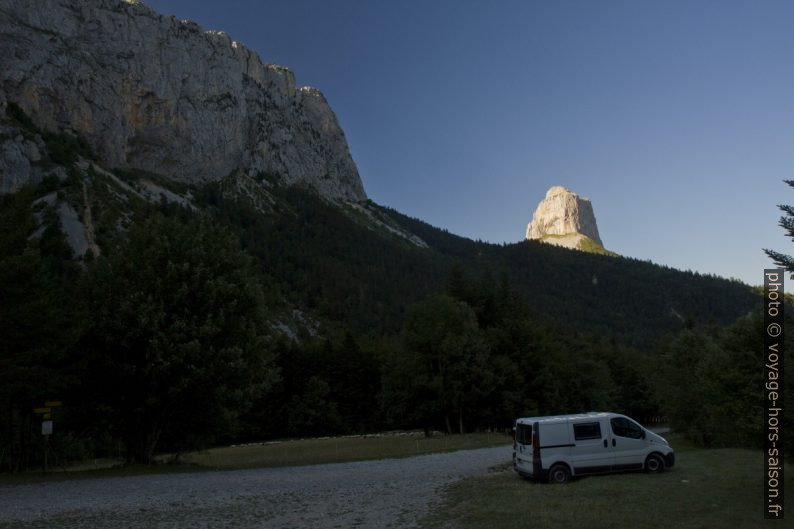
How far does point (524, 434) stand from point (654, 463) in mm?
4341

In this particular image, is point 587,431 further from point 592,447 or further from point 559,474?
point 559,474

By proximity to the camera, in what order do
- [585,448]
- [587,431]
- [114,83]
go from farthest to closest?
1. [114,83]
2. [587,431]
3. [585,448]

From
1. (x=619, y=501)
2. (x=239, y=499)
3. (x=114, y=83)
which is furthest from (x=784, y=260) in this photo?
(x=114, y=83)

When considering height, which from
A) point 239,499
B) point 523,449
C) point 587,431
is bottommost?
point 239,499

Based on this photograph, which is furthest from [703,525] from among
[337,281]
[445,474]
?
[337,281]

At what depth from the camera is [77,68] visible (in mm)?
153375

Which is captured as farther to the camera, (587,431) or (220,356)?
(220,356)

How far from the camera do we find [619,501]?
12969mm

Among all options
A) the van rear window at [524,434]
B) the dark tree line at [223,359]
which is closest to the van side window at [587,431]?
the van rear window at [524,434]

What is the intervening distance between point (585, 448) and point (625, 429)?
1583mm

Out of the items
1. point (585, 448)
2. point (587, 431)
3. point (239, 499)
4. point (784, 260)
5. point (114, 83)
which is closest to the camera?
point (784, 260)

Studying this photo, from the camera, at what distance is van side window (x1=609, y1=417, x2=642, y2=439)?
18.2m

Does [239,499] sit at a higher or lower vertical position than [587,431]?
lower

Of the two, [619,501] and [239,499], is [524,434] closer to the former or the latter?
[619,501]
